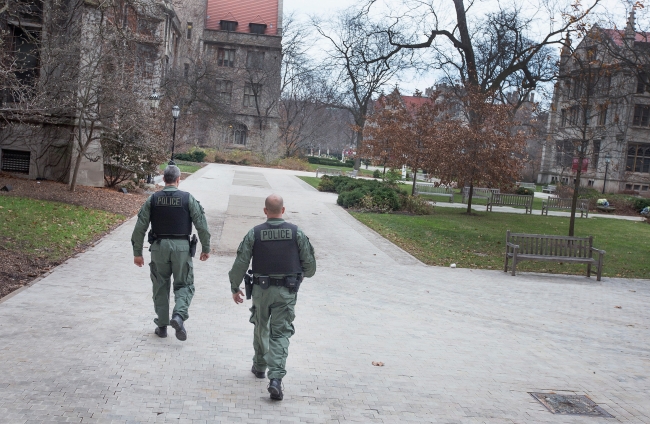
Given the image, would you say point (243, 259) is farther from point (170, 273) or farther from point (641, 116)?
point (641, 116)

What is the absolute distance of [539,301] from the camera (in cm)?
1096

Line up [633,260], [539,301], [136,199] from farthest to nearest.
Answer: [136,199] → [633,260] → [539,301]

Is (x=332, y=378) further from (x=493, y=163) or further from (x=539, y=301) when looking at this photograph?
(x=493, y=163)

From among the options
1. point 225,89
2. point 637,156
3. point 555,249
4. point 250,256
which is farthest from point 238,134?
point 250,256

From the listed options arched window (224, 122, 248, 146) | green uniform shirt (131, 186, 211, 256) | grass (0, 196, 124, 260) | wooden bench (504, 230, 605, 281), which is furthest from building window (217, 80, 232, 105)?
green uniform shirt (131, 186, 211, 256)

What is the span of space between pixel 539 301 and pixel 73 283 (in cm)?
718

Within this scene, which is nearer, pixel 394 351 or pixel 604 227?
pixel 394 351

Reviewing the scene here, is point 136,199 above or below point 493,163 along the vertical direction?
below

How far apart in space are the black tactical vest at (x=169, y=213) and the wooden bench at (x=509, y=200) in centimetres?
2346

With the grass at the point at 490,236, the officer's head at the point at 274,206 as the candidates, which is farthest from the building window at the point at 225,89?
the officer's head at the point at 274,206

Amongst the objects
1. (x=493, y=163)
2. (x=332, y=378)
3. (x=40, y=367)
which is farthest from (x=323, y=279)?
(x=493, y=163)

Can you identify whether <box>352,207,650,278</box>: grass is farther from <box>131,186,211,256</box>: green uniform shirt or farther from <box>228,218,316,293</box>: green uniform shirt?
<box>228,218,316,293</box>: green uniform shirt

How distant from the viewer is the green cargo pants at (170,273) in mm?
6844

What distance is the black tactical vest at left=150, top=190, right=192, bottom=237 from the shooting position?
22.5ft
